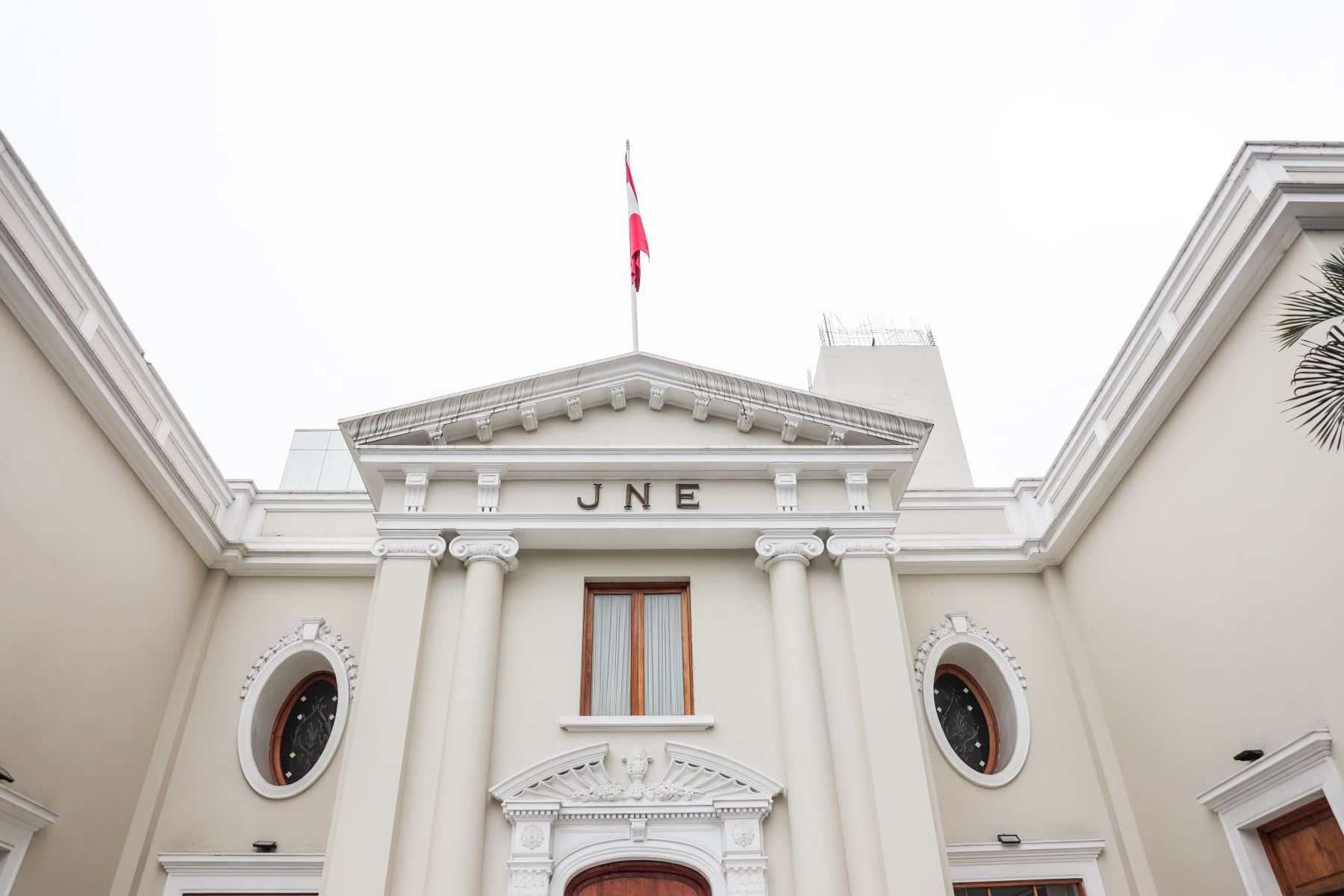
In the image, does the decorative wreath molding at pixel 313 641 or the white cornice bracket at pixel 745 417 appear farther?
the decorative wreath molding at pixel 313 641

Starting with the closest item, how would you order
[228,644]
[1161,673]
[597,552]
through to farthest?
[1161,673] → [597,552] → [228,644]

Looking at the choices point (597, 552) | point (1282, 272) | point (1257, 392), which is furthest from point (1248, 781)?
point (597, 552)

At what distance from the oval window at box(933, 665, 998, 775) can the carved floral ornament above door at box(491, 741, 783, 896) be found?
391 cm

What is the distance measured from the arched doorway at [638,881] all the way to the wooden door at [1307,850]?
18.2 ft

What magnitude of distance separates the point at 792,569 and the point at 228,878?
→ 7.58m

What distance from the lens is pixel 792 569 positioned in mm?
10273

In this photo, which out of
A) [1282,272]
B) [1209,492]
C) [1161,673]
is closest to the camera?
[1282,272]

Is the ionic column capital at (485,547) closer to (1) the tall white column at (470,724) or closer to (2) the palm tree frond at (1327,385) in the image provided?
(1) the tall white column at (470,724)

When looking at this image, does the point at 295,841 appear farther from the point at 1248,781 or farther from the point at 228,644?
the point at 1248,781

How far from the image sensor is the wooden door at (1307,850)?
7898 mm

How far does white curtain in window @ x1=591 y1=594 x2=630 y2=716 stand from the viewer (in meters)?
9.96

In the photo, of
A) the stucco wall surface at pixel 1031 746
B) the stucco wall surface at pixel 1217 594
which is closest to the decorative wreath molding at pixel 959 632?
the stucco wall surface at pixel 1031 746

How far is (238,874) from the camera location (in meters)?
10.6

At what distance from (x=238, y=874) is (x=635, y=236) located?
980cm
